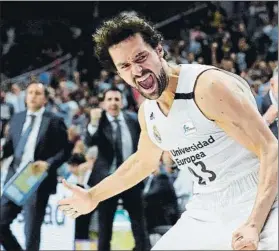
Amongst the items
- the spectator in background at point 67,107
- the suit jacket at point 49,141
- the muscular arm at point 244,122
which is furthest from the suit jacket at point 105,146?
the spectator in background at point 67,107

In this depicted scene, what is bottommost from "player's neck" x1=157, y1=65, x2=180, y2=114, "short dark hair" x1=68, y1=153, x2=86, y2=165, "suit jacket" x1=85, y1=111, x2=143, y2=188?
"short dark hair" x1=68, y1=153, x2=86, y2=165

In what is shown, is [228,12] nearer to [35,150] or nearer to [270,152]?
[35,150]

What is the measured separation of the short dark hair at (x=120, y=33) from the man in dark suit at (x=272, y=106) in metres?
2.24

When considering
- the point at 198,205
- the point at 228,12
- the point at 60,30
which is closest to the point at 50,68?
the point at 60,30

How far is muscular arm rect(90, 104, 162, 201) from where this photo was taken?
3.43 meters

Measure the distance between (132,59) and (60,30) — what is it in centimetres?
1360

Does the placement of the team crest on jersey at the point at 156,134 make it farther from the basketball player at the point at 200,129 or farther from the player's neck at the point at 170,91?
the player's neck at the point at 170,91

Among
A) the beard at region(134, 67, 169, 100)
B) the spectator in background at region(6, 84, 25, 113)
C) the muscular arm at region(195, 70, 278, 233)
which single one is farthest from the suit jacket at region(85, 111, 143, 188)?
the spectator in background at region(6, 84, 25, 113)

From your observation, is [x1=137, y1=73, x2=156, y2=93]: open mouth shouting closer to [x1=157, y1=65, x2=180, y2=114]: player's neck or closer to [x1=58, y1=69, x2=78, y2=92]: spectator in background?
[x1=157, y1=65, x2=180, y2=114]: player's neck

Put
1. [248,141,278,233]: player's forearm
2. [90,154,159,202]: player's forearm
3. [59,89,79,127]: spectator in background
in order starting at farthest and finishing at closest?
[59,89,79,127]: spectator in background → [90,154,159,202]: player's forearm → [248,141,278,233]: player's forearm

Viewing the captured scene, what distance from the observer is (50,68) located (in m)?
15.5

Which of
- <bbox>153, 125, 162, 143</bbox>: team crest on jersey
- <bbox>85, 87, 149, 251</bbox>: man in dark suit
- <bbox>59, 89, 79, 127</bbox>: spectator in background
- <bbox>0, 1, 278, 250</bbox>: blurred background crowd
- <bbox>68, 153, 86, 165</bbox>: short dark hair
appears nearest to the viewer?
<bbox>153, 125, 162, 143</bbox>: team crest on jersey

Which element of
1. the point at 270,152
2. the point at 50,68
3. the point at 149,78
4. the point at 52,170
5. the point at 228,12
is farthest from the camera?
the point at 50,68

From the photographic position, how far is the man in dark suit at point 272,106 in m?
5.31
